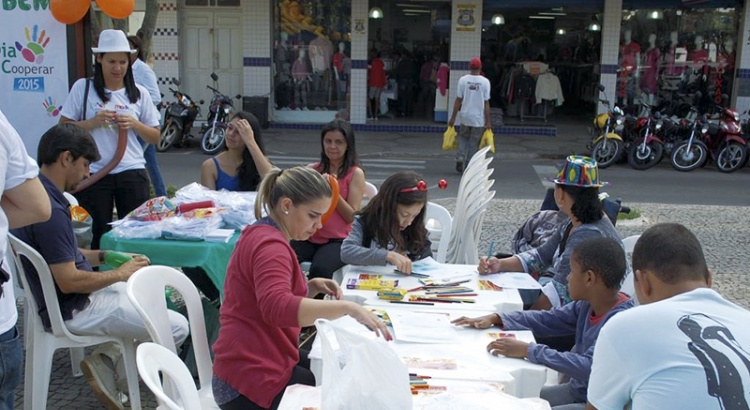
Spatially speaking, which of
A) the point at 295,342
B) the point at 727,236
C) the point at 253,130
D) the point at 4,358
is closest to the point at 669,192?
the point at 727,236

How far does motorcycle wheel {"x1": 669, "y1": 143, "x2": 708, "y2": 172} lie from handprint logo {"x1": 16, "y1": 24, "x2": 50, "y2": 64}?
9.95 m

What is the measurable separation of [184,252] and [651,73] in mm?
14047

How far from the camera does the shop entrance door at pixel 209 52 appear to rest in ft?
51.6

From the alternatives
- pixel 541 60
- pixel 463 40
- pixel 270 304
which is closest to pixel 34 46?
pixel 270 304

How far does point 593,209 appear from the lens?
3879 mm

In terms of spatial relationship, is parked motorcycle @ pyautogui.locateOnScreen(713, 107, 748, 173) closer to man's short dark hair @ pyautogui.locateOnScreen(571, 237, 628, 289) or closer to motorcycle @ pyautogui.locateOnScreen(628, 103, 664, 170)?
motorcycle @ pyautogui.locateOnScreen(628, 103, 664, 170)

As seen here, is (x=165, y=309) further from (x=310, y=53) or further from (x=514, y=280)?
(x=310, y=53)

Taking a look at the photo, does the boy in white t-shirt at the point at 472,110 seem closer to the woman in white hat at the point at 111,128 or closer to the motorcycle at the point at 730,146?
the motorcycle at the point at 730,146

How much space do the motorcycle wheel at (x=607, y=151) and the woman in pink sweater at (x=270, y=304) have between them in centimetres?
1029

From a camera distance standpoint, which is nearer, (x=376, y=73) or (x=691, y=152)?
(x=691, y=152)

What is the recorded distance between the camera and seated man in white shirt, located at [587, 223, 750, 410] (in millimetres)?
1853

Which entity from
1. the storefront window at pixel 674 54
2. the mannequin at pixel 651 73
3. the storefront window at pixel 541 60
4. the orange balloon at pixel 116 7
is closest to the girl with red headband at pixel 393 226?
the orange balloon at pixel 116 7

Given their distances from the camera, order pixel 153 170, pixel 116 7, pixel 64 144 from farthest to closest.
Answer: pixel 153 170 → pixel 116 7 → pixel 64 144

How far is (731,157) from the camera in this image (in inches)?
479
